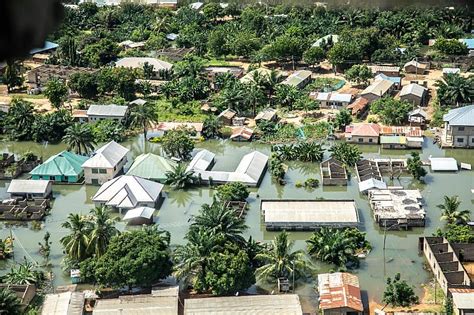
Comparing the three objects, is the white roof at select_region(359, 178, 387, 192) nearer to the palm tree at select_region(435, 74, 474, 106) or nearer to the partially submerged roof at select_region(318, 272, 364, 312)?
the partially submerged roof at select_region(318, 272, 364, 312)

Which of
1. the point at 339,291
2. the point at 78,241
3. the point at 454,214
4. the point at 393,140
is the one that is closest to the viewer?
the point at 339,291

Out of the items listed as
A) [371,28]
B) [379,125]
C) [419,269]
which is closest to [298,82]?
[379,125]

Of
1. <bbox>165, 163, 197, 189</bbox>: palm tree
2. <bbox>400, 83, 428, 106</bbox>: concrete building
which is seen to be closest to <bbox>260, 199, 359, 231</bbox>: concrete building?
<bbox>165, 163, 197, 189</bbox>: palm tree

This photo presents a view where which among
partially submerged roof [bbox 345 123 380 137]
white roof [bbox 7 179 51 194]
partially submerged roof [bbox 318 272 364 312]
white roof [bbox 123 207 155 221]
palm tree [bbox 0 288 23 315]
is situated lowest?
partially submerged roof [bbox 345 123 380 137]

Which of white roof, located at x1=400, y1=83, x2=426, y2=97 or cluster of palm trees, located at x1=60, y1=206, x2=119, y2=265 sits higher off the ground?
cluster of palm trees, located at x1=60, y1=206, x2=119, y2=265

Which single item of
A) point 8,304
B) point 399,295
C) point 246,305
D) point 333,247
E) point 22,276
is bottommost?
point 399,295

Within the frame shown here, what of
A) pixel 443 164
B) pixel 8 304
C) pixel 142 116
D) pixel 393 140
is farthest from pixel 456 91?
pixel 8 304

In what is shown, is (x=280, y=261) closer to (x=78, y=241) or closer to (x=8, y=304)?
(x=78, y=241)
